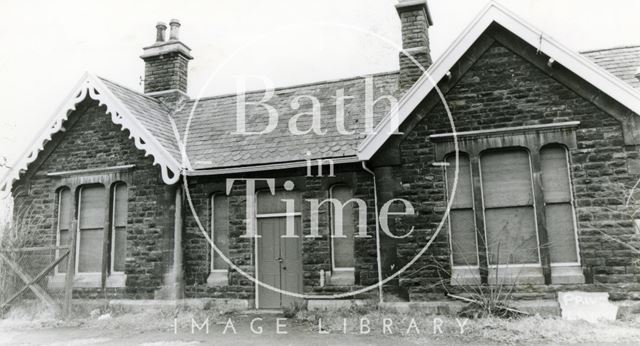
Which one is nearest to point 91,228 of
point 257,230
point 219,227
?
point 219,227

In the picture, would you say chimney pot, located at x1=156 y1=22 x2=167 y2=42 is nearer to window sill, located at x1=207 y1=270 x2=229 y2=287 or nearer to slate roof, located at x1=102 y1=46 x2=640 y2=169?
slate roof, located at x1=102 y1=46 x2=640 y2=169

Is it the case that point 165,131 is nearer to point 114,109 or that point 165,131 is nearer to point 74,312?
point 114,109

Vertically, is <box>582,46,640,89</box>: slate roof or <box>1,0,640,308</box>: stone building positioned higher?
<box>582,46,640,89</box>: slate roof

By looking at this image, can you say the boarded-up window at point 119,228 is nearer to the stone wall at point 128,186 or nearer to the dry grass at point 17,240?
the stone wall at point 128,186

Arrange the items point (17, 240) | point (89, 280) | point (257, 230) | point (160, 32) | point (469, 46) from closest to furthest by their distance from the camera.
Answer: point (469, 46) → point (257, 230) → point (17, 240) → point (89, 280) → point (160, 32)

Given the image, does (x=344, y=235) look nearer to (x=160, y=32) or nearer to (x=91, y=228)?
(x=91, y=228)

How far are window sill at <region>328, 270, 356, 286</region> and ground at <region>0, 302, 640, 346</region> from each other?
697 millimetres

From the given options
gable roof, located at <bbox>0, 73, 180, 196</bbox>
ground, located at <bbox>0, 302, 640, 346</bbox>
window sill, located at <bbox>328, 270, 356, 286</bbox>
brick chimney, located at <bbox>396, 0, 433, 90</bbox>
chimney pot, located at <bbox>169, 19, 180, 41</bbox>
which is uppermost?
chimney pot, located at <bbox>169, 19, 180, 41</bbox>

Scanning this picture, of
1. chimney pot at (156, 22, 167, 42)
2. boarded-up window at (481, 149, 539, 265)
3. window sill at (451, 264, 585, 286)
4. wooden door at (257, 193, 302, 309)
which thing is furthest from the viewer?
chimney pot at (156, 22, 167, 42)

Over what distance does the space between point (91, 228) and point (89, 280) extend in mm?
1227

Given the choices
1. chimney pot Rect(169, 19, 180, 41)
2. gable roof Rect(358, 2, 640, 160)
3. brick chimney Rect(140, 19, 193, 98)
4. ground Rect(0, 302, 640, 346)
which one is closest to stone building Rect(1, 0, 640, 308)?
gable roof Rect(358, 2, 640, 160)

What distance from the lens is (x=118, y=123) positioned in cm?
1211

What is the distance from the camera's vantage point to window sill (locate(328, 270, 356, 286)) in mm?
10562

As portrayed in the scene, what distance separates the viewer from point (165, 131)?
12.9 m
